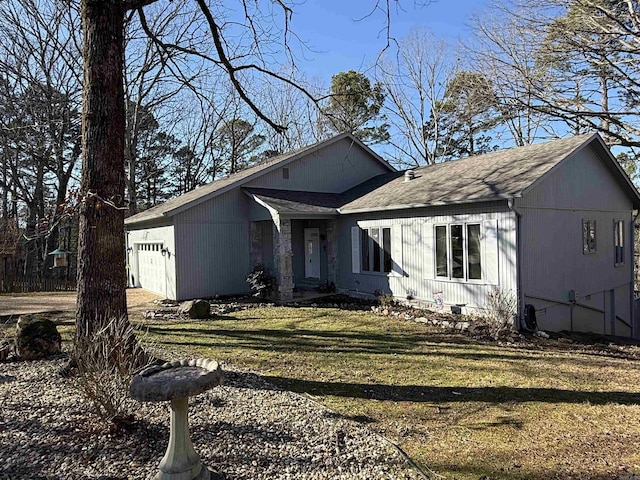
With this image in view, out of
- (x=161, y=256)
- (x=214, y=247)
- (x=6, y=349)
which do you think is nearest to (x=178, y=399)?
(x=6, y=349)

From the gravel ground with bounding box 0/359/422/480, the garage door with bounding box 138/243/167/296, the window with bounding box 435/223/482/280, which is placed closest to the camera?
the gravel ground with bounding box 0/359/422/480

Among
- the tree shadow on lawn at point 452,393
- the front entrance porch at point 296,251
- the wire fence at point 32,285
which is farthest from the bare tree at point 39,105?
the tree shadow on lawn at point 452,393

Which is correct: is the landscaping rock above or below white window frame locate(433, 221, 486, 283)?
below

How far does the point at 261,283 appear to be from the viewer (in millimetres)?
13039

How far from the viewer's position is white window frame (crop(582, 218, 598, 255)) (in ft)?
37.8

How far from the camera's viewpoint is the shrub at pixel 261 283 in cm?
1303

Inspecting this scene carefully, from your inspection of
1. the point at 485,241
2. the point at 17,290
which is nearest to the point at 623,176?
the point at 485,241

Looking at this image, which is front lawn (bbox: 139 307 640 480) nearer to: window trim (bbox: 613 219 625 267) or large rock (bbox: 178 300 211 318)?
large rock (bbox: 178 300 211 318)

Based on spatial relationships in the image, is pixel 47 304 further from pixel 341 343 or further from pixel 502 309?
pixel 502 309

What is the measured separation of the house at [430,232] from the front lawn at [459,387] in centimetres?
220

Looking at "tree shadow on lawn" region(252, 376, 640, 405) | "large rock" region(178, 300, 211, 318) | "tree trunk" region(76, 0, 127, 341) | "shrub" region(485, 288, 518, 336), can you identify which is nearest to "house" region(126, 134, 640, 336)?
"shrub" region(485, 288, 518, 336)

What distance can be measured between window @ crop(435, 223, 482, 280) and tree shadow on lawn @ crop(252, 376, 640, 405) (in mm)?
4839

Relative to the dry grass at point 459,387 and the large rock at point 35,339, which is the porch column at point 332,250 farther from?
the large rock at point 35,339

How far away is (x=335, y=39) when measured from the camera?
22.4 ft
